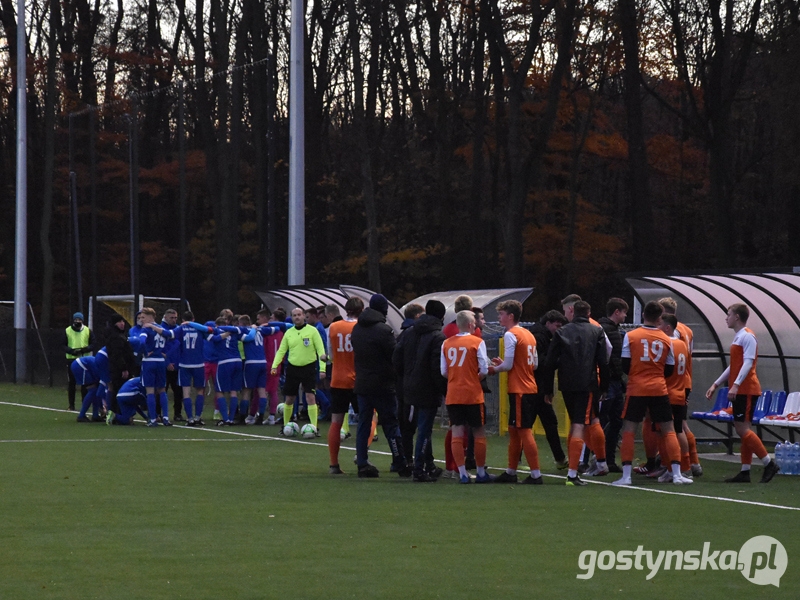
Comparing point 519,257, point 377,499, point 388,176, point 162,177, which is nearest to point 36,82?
point 162,177

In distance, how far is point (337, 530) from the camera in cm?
1021

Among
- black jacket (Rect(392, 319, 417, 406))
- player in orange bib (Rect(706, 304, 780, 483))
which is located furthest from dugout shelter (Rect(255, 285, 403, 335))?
player in orange bib (Rect(706, 304, 780, 483))

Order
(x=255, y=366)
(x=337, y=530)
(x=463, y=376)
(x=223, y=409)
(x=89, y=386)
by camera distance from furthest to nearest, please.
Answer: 1. (x=89, y=386)
2. (x=223, y=409)
3. (x=255, y=366)
4. (x=463, y=376)
5. (x=337, y=530)

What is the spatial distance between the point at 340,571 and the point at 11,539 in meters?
2.77

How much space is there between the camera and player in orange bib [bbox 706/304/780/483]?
13805mm

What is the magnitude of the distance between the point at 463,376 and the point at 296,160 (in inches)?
576

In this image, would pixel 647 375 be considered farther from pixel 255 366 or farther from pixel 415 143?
pixel 415 143

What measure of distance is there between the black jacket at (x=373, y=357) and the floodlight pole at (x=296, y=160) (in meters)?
12.9

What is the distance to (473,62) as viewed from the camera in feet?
133

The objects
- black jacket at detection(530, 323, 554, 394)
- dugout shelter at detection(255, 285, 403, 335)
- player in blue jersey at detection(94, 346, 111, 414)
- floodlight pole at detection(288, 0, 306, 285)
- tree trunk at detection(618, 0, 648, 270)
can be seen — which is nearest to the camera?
black jacket at detection(530, 323, 554, 394)

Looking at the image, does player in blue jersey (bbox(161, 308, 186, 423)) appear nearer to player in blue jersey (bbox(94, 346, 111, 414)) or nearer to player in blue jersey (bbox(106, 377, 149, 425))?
player in blue jersey (bbox(106, 377, 149, 425))

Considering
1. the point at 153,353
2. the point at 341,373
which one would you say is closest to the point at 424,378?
the point at 341,373

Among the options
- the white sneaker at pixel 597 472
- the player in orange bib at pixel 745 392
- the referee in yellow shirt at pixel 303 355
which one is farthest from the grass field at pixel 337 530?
the referee in yellow shirt at pixel 303 355

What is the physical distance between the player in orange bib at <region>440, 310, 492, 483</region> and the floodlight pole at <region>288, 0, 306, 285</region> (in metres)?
13.8
